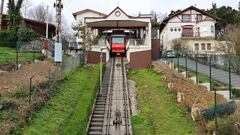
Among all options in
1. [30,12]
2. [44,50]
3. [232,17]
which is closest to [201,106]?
[44,50]

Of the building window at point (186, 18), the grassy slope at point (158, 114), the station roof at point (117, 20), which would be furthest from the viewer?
the building window at point (186, 18)

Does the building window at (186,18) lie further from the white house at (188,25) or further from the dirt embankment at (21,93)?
the dirt embankment at (21,93)

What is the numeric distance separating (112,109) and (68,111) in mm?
4526

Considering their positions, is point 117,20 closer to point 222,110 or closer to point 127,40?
point 127,40

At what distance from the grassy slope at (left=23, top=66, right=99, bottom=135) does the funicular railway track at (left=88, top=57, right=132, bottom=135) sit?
0.94m

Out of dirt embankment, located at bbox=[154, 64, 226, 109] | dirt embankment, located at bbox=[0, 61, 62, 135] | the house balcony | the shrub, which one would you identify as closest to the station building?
dirt embankment, located at bbox=[154, 64, 226, 109]

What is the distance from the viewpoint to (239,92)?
3859 cm

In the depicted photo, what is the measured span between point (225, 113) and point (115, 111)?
10.7 m

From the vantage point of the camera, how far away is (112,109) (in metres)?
37.1

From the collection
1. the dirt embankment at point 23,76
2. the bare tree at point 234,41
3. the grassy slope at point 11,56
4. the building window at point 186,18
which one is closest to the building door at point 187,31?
the building window at point 186,18

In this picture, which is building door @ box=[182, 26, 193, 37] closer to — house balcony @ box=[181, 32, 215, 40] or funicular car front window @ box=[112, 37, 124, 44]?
house balcony @ box=[181, 32, 215, 40]

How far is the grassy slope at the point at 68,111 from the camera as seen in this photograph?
2822cm

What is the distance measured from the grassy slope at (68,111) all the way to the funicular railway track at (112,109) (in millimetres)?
939

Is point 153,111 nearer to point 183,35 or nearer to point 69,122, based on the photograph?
point 69,122
